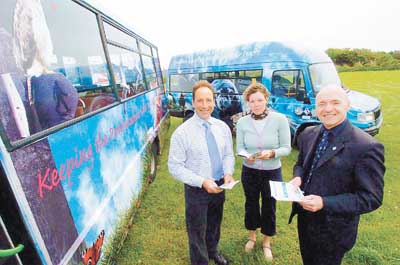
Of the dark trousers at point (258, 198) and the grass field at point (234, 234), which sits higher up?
the dark trousers at point (258, 198)

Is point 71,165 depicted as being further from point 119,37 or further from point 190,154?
point 119,37

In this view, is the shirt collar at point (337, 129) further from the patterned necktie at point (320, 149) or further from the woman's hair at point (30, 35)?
the woman's hair at point (30, 35)

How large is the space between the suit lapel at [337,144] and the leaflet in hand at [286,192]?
0.29m

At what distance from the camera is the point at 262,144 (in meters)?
2.73

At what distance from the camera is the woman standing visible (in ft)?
8.71

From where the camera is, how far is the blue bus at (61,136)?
1.43 meters

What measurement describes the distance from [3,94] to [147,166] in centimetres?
328

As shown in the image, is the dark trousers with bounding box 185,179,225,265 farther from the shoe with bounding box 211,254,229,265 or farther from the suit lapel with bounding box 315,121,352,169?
the suit lapel with bounding box 315,121,352,169

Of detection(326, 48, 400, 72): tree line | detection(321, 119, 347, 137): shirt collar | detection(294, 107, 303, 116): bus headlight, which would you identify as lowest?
detection(326, 48, 400, 72): tree line

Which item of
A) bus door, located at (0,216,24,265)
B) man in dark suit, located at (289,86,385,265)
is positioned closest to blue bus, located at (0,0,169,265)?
bus door, located at (0,216,24,265)

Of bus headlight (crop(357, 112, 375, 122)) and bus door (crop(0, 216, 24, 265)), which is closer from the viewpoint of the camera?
bus door (crop(0, 216, 24, 265))

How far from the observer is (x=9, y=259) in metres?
1.40

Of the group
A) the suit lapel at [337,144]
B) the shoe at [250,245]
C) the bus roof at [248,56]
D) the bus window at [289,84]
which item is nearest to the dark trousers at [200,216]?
the shoe at [250,245]

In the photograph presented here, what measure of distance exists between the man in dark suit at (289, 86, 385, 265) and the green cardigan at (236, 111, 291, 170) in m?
0.67
